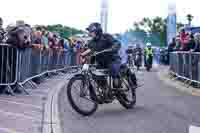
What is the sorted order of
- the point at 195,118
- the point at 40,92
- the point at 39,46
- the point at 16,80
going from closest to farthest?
1. the point at 195,118
2. the point at 16,80
3. the point at 40,92
4. the point at 39,46

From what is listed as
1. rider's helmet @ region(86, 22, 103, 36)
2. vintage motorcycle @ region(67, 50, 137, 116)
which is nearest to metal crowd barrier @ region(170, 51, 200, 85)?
vintage motorcycle @ region(67, 50, 137, 116)

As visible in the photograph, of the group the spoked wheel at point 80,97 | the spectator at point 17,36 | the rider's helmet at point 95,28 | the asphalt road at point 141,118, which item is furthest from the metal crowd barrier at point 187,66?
the spoked wheel at point 80,97

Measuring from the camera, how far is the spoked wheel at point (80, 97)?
9.14 meters

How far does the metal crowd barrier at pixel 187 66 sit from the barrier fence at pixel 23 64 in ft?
15.9

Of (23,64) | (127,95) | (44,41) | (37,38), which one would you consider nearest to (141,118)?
(127,95)

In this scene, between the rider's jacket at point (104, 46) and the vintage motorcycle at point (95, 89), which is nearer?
the vintage motorcycle at point (95, 89)

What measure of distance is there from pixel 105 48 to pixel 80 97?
4.38 feet

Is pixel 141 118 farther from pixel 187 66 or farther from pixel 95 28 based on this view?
pixel 187 66

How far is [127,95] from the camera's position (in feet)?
34.4

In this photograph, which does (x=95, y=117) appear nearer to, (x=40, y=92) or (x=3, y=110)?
(x=3, y=110)

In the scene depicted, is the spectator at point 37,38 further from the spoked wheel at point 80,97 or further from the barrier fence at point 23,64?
the spoked wheel at point 80,97

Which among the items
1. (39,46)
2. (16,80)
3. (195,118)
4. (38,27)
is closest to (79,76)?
(195,118)

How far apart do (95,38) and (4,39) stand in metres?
3.83

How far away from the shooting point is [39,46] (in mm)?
16844
